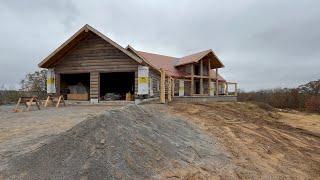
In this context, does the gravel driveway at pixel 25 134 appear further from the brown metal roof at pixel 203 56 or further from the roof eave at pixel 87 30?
the brown metal roof at pixel 203 56

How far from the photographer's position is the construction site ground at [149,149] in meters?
8.25

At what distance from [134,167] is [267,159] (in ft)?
17.4

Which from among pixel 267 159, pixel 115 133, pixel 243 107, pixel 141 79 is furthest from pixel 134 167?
pixel 243 107

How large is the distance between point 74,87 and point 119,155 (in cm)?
1627

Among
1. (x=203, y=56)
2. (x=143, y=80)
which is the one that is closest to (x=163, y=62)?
(x=203, y=56)

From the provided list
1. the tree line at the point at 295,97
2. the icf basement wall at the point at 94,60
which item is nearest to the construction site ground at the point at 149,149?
the icf basement wall at the point at 94,60

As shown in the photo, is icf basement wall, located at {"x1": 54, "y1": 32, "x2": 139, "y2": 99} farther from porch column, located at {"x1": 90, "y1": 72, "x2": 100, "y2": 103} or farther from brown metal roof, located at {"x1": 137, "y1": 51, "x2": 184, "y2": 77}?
brown metal roof, located at {"x1": 137, "y1": 51, "x2": 184, "y2": 77}

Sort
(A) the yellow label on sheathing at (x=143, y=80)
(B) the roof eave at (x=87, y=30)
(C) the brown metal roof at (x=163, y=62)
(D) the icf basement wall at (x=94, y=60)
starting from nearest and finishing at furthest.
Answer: (B) the roof eave at (x=87, y=30)
(A) the yellow label on sheathing at (x=143, y=80)
(D) the icf basement wall at (x=94, y=60)
(C) the brown metal roof at (x=163, y=62)

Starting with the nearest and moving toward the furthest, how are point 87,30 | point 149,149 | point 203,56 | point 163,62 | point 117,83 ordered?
point 149,149
point 87,30
point 117,83
point 203,56
point 163,62

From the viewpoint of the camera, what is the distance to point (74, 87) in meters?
24.3

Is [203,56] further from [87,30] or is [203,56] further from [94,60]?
[87,30]

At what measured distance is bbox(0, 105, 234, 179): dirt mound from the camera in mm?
7895

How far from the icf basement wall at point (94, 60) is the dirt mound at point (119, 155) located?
965 cm

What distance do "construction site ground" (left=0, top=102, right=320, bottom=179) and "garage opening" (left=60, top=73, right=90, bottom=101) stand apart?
969cm
